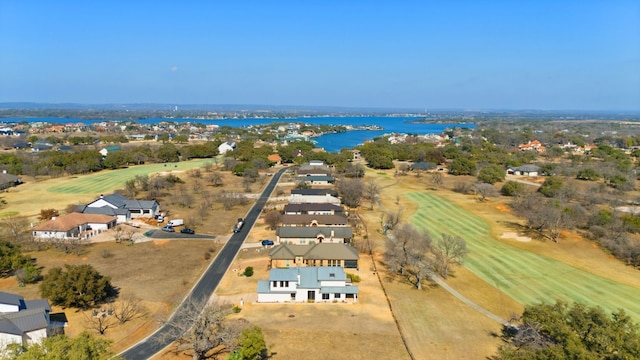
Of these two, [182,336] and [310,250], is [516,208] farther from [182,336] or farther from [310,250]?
[182,336]

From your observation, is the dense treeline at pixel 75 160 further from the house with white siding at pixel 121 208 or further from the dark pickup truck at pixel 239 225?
the dark pickup truck at pixel 239 225

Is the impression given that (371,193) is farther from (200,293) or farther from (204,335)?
(204,335)

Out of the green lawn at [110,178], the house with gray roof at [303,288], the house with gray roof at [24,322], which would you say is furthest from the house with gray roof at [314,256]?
the green lawn at [110,178]

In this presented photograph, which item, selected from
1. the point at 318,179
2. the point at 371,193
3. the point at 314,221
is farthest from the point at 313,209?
the point at 318,179

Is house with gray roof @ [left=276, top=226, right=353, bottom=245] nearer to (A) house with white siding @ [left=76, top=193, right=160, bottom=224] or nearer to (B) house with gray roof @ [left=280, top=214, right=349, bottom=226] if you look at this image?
(B) house with gray roof @ [left=280, top=214, right=349, bottom=226]

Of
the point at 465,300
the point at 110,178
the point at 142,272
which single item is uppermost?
the point at 110,178

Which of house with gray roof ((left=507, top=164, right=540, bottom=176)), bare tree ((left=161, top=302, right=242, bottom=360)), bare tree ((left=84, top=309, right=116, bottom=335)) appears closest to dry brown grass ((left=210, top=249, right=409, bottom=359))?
bare tree ((left=161, top=302, right=242, bottom=360))
